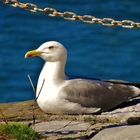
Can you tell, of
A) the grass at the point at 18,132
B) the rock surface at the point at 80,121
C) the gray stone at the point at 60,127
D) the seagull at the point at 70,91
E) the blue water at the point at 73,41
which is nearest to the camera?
the rock surface at the point at 80,121

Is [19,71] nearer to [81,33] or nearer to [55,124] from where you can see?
[81,33]

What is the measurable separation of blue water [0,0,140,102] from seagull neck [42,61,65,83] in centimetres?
441

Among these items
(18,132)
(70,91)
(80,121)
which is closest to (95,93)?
(70,91)

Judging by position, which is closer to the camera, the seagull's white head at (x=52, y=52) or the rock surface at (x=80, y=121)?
the rock surface at (x=80, y=121)

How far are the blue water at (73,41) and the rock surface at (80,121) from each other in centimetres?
455

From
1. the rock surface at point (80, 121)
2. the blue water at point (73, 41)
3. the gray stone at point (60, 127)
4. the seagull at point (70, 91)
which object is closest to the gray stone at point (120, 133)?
the rock surface at point (80, 121)

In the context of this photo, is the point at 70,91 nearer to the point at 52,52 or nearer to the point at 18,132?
the point at 52,52

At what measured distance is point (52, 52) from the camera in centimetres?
771

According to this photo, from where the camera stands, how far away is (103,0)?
52.0ft

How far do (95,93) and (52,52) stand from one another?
51cm

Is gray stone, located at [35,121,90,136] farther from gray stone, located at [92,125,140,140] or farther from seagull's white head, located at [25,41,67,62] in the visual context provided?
seagull's white head, located at [25,41,67,62]

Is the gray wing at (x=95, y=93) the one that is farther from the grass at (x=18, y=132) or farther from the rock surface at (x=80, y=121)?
the grass at (x=18, y=132)

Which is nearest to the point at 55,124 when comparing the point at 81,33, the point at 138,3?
the point at 81,33

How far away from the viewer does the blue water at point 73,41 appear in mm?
12844
